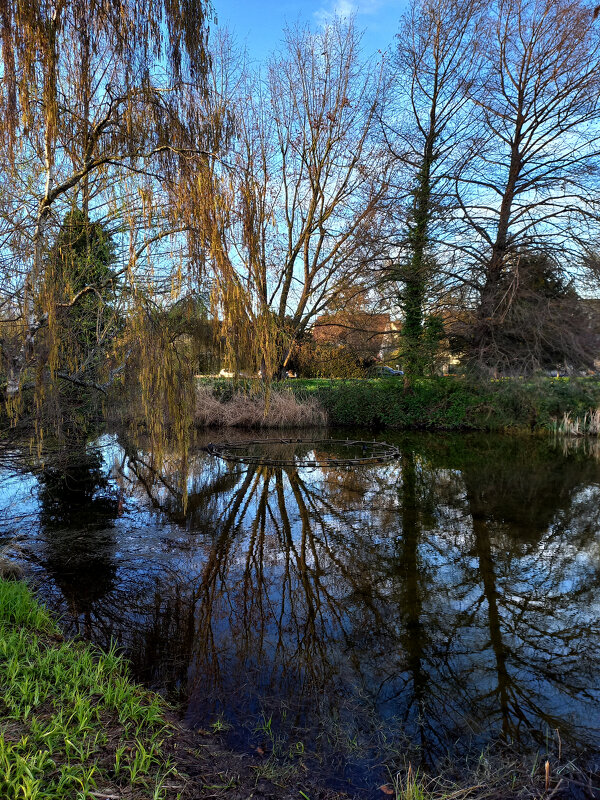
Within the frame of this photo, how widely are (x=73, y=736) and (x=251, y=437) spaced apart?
1164 centimetres

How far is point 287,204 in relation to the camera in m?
16.9

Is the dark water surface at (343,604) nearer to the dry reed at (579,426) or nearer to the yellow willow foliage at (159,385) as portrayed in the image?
the yellow willow foliage at (159,385)

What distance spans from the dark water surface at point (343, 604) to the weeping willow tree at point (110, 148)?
3.05ft

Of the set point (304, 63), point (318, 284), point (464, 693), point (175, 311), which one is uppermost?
point (304, 63)

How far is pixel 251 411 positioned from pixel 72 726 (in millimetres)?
12809

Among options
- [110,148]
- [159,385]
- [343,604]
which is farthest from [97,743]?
[110,148]

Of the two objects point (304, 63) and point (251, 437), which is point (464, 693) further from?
point (304, 63)

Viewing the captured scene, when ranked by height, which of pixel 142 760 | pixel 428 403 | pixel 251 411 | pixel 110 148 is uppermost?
pixel 110 148

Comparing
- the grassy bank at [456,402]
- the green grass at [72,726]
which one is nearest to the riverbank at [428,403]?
the grassy bank at [456,402]

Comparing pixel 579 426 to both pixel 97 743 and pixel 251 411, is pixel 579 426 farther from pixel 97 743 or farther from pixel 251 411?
pixel 97 743

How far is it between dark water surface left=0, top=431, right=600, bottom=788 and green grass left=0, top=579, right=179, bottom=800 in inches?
14.7

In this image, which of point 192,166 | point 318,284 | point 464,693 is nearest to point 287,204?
point 318,284

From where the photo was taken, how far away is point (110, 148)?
9.05 ft

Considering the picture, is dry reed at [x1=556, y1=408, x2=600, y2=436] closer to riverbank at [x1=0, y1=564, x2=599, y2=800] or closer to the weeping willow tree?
riverbank at [x1=0, y1=564, x2=599, y2=800]
